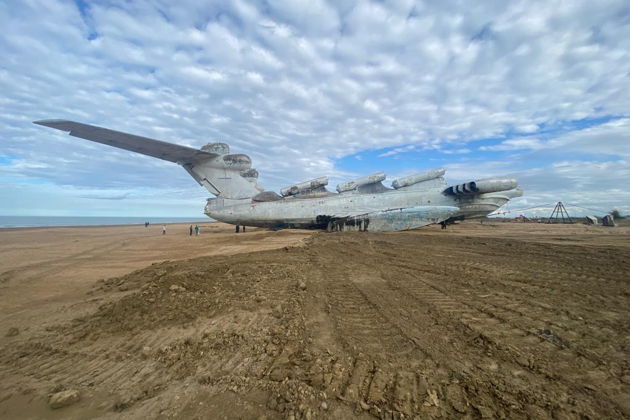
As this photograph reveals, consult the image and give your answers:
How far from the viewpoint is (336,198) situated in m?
16.9

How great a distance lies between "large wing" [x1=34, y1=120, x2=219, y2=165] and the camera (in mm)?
10587

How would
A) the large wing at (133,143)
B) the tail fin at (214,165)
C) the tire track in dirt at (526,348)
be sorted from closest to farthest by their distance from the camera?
the tire track in dirt at (526,348) → the large wing at (133,143) → the tail fin at (214,165)

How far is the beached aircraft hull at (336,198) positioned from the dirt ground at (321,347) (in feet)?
Answer: 36.3

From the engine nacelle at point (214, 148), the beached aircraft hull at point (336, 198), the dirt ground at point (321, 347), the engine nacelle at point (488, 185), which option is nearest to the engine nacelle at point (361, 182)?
the beached aircraft hull at point (336, 198)

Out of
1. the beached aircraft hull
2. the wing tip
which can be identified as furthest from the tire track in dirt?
the wing tip

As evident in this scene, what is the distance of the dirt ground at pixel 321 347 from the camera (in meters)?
1.74

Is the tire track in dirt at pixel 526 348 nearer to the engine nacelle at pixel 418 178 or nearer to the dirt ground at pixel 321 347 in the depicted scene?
the dirt ground at pixel 321 347

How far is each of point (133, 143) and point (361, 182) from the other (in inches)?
510

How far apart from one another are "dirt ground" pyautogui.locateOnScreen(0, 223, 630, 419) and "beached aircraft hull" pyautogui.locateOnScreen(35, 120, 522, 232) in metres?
11.1

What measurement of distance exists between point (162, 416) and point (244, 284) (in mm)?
2954

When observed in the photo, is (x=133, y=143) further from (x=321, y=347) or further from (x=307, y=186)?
(x=321, y=347)

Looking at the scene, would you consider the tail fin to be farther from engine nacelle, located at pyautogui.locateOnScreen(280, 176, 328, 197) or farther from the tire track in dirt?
the tire track in dirt

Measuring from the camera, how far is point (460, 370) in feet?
6.75

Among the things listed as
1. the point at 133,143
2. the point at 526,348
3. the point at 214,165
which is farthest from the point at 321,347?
the point at 214,165
